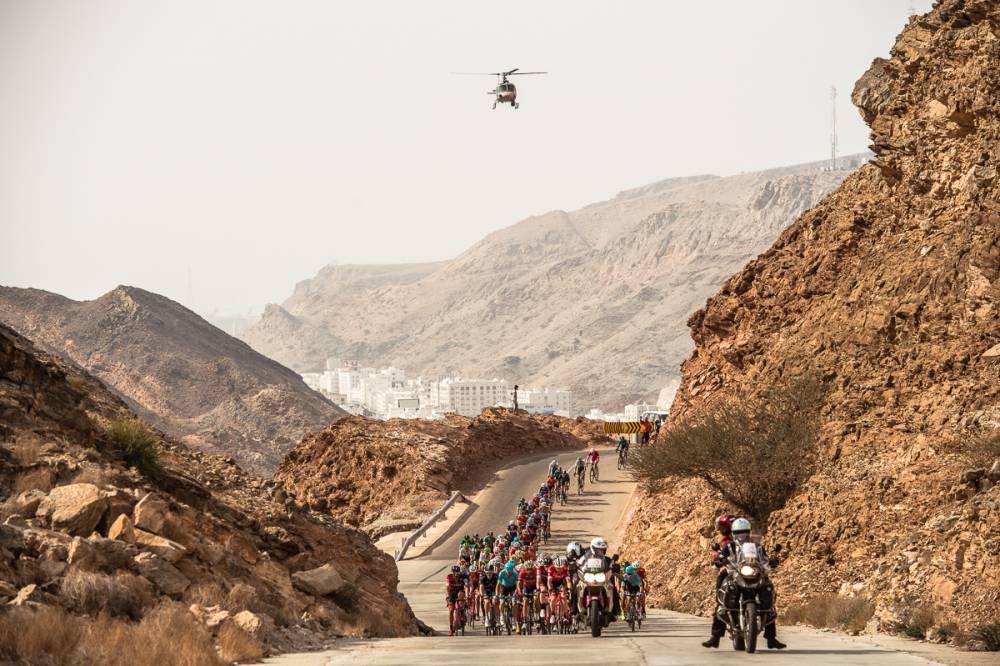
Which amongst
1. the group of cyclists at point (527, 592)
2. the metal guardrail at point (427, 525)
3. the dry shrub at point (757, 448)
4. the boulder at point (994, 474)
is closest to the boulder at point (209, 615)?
the group of cyclists at point (527, 592)

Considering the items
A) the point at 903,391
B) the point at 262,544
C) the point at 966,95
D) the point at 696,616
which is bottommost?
the point at 696,616

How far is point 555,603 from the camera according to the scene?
24062mm

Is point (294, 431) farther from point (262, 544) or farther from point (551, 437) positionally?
point (262, 544)

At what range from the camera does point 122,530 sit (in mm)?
17969

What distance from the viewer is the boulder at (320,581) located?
22078 mm

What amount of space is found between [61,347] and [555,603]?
157m

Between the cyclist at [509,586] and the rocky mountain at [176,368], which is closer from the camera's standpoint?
the cyclist at [509,586]

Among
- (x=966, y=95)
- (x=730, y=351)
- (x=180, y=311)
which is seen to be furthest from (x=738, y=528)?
(x=180, y=311)

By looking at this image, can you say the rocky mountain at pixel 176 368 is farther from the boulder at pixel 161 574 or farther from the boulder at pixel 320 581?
the boulder at pixel 161 574

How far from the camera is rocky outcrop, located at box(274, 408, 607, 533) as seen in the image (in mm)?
67575

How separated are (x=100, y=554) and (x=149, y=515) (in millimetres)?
2044

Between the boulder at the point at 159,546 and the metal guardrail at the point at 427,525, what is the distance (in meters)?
33.9

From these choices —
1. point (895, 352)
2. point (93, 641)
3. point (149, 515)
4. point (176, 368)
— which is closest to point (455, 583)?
point (149, 515)

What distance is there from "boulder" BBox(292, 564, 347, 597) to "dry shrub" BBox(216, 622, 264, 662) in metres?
5.24
